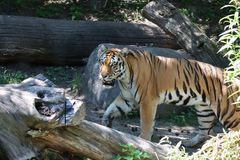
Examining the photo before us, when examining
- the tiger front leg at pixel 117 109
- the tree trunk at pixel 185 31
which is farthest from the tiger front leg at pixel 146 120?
the tree trunk at pixel 185 31

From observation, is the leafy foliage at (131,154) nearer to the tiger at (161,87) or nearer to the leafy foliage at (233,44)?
the leafy foliage at (233,44)

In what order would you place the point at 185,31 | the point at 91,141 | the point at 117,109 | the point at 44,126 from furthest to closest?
the point at 185,31 < the point at 117,109 < the point at 91,141 < the point at 44,126

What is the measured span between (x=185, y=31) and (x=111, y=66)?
2580 millimetres

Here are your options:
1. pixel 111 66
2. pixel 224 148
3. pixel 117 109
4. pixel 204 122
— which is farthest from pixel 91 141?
pixel 204 122

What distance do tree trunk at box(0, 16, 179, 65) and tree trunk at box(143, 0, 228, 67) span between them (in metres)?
1.28

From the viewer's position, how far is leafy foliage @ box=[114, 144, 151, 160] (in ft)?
15.0

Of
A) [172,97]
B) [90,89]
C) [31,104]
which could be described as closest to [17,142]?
[31,104]

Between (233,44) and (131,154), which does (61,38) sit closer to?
(131,154)

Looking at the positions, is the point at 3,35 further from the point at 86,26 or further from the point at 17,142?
the point at 17,142

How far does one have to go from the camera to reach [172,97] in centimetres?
690

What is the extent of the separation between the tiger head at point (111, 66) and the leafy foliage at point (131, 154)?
1.94 meters

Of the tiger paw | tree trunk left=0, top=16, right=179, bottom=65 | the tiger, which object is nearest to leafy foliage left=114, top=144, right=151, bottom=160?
the tiger

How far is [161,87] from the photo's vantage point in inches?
269

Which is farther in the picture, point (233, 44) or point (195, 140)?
point (195, 140)
